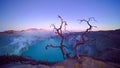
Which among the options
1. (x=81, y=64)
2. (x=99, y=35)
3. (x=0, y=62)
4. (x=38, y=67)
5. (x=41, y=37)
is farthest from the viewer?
(x=99, y=35)

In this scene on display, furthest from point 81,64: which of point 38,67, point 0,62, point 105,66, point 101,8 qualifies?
point 0,62

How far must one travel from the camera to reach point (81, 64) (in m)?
5.57

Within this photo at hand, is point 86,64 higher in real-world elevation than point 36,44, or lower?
lower

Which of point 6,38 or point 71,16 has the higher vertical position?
point 71,16

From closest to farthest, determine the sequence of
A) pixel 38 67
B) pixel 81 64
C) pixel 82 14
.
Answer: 1. pixel 38 67
2. pixel 81 64
3. pixel 82 14

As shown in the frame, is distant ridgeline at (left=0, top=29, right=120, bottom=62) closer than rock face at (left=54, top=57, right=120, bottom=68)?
No

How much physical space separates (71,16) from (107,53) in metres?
2.71

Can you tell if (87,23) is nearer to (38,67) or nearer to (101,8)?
(101,8)

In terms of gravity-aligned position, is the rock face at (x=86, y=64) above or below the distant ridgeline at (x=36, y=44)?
below

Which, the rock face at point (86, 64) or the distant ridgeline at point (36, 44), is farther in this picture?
the distant ridgeline at point (36, 44)

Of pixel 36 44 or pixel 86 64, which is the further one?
pixel 36 44

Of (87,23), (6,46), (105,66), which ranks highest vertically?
(87,23)

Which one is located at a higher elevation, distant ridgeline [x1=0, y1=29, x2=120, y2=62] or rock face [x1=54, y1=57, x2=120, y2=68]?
distant ridgeline [x1=0, y1=29, x2=120, y2=62]

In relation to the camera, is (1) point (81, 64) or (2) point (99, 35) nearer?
(1) point (81, 64)
